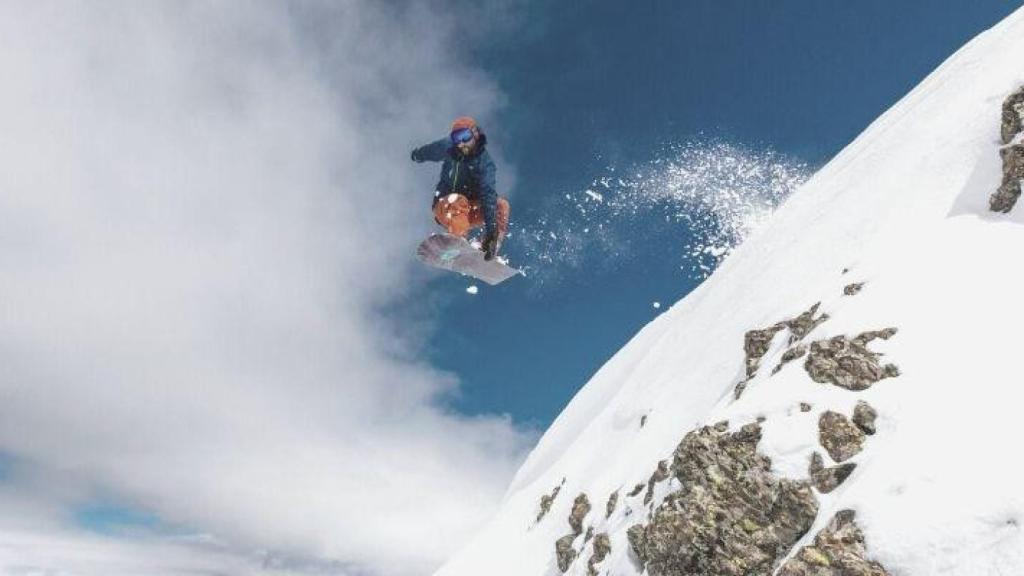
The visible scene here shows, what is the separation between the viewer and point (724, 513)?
34.1ft

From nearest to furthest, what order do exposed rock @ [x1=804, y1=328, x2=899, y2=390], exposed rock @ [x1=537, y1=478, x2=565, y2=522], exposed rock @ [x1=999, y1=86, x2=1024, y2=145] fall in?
exposed rock @ [x1=804, y1=328, x2=899, y2=390] → exposed rock @ [x1=999, y1=86, x2=1024, y2=145] → exposed rock @ [x1=537, y1=478, x2=565, y2=522]

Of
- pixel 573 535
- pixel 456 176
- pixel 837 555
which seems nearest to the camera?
pixel 837 555

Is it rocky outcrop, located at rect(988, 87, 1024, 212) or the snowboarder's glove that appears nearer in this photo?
rocky outcrop, located at rect(988, 87, 1024, 212)

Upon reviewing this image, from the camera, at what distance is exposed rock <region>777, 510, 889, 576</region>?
752cm

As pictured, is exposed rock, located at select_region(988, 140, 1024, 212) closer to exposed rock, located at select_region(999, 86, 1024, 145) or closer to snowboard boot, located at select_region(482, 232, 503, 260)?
exposed rock, located at select_region(999, 86, 1024, 145)

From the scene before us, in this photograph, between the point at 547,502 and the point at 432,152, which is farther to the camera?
the point at 547,502

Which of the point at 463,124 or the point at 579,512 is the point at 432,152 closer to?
the point at 463,124

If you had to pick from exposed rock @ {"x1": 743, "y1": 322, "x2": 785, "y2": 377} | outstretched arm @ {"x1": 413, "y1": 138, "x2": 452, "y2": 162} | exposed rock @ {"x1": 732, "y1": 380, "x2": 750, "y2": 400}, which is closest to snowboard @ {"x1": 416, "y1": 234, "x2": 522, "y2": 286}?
outstretched arm @ {"x1": 413, "y1": 138, "x2": 452, "y2": 162}

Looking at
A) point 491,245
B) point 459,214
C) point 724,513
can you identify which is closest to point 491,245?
point 491,245

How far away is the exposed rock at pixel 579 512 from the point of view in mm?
17312

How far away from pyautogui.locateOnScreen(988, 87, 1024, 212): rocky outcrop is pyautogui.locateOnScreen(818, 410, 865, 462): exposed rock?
255 inches

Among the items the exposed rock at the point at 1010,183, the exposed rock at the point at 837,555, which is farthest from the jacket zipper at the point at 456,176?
the exposed rock at the point at 1010,183

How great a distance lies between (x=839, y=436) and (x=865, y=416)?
0.49m

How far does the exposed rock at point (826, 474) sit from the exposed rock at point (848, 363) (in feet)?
4.69
